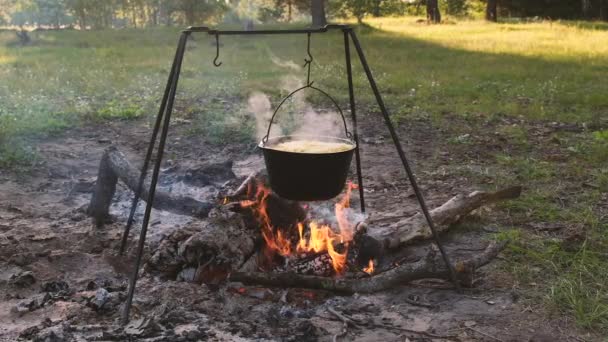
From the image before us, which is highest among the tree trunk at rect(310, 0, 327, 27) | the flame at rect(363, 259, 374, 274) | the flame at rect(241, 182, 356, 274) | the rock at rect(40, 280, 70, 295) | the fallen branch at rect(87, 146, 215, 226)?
the tree trunk at rect(310, 0, 327, 27)

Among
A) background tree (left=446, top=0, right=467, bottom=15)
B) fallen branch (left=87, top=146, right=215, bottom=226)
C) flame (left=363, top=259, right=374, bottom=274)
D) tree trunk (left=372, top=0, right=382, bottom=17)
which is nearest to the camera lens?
flame (left=363, top=259, right=374, bottom=274)

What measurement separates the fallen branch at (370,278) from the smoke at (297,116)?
3.12 m

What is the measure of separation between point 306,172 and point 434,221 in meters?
1.33

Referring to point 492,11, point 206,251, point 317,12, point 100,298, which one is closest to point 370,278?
point 206,251

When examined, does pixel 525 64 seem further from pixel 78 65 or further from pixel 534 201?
pixel 78 65

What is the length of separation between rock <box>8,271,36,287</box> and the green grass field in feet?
8.08

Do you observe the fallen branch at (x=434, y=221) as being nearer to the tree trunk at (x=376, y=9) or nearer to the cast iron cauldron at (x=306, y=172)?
the cast iron cauldron at (x=306, y=172)

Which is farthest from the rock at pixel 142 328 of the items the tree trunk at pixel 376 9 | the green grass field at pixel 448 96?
the tree trunk at pixel 376 9

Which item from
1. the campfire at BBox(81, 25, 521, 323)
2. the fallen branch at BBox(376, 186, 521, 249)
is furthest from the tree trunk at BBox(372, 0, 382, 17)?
the campfire at BBox(81, 25, 521, 323)

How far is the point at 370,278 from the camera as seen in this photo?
11.0 feet

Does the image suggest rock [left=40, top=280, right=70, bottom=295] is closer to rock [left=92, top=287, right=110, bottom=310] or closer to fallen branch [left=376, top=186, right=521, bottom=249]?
rock [left=92, top=287, right=110, bottom=310]

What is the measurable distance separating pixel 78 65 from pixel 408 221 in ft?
36.4

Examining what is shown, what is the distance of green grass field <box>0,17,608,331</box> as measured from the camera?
12.9 ft

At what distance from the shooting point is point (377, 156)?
20.9 feet
